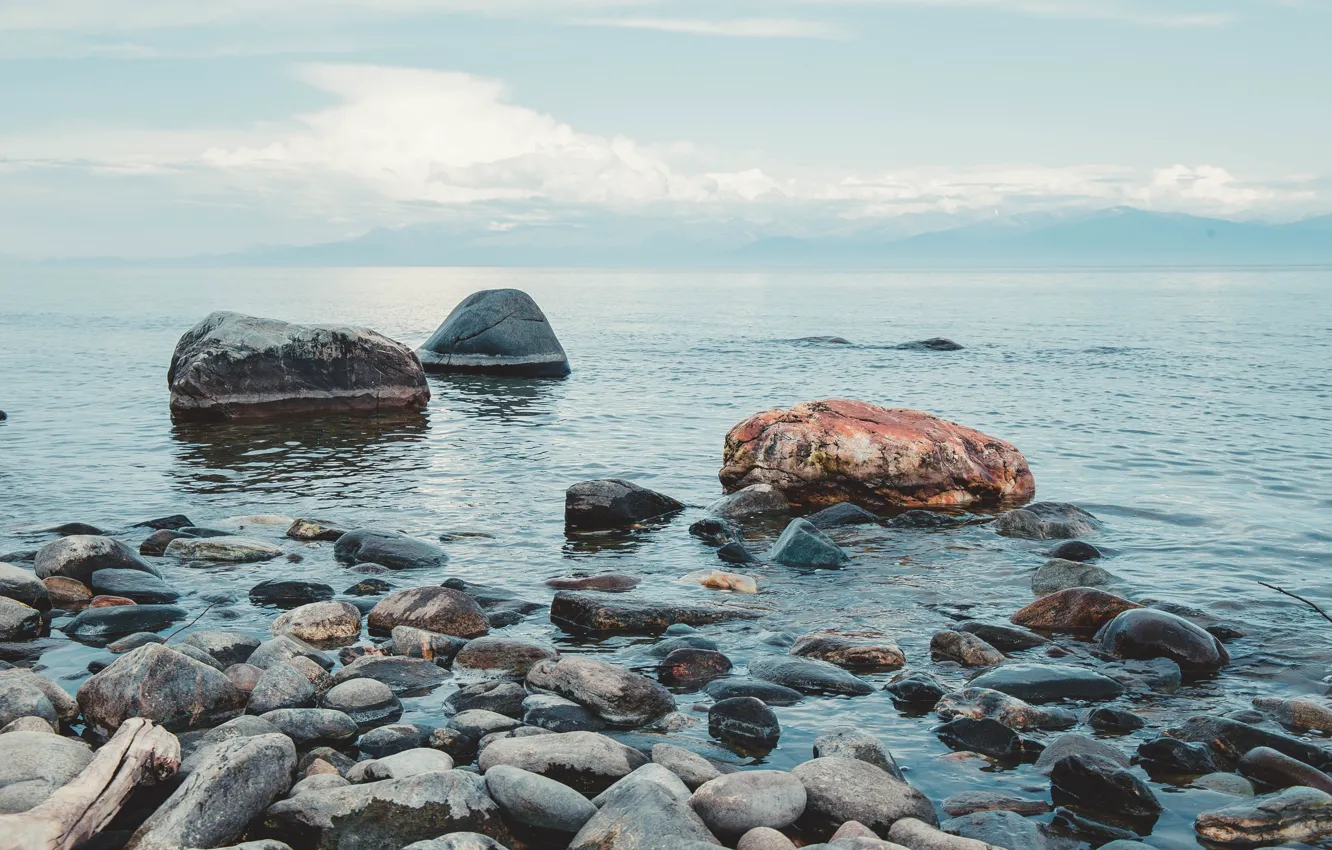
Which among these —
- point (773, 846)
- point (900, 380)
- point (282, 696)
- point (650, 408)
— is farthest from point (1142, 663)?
point (900, 380)

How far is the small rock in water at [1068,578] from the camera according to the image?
9.75 m

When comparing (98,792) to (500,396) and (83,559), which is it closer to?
(83,559)

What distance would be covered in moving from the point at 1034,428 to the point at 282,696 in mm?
16023

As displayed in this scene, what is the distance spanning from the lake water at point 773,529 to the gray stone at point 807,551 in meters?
0.23

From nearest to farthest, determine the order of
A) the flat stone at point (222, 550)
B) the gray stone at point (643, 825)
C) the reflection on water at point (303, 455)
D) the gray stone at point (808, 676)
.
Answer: the gray stone at point (643, 825) → the gray stone at point (808, 676) → the flat stone at point (222, 550) → the reflection on water at point (303, 455)

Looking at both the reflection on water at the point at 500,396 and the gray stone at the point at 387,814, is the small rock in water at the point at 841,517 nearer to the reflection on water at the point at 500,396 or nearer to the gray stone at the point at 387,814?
the gray stone at the point at 387,814

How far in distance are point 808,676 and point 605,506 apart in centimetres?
531

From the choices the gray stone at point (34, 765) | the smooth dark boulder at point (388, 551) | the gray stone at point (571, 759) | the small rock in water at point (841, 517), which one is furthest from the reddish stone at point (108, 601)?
the small rock in water at point (841, 517)

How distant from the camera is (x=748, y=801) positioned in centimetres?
517

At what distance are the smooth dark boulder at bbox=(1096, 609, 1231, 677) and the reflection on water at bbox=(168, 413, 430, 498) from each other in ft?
30.8

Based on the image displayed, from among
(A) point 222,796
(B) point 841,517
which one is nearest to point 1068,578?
(B) point 841,517

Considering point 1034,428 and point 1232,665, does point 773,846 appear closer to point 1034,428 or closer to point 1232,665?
point 1232,665

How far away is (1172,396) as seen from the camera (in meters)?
24.0

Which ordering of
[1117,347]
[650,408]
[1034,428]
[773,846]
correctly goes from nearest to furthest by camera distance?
[773,846] → [1034,428] → [650,408] → [1117,347]
